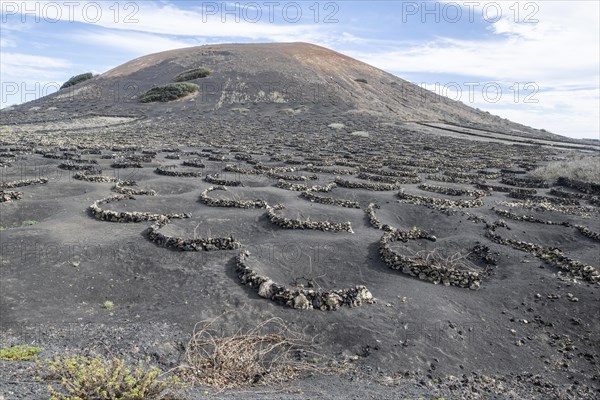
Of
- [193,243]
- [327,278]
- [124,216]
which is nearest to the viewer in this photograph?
[327,278]

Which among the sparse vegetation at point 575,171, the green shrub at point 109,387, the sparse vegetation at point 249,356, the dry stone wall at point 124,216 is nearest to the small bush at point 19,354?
the green shrub at point 109,387

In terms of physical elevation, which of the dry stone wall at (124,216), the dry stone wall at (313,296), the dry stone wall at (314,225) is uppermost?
the dry stone wall at (124,216)

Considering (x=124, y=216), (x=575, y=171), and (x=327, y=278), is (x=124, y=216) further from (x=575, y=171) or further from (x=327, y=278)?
(x=575, y=171)

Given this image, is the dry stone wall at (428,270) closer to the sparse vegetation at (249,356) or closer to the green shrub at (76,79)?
the sparse vegetation at (249,356)

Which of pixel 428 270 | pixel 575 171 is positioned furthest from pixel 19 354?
pixel 575 171

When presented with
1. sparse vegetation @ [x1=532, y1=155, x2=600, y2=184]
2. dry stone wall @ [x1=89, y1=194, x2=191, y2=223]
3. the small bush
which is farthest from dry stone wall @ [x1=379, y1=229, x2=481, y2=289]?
sparse vegetation @ [x1=532, y1=155, x2=600, y2=184]

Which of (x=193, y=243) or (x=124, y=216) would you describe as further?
(x=124, y=216)

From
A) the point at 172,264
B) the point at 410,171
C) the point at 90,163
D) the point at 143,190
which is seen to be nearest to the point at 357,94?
the point at 410,171

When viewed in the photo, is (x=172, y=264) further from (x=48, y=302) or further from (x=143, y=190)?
(x=143, y=190)
